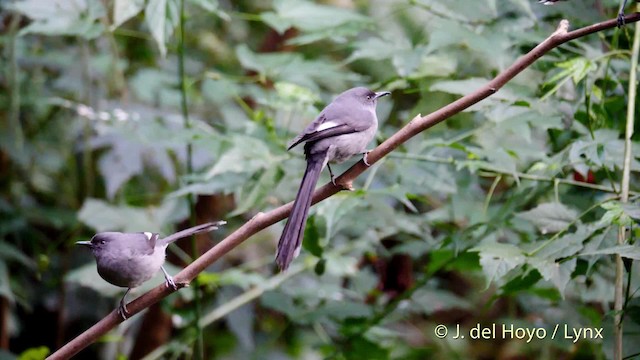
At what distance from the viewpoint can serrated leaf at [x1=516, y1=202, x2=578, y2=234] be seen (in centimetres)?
203

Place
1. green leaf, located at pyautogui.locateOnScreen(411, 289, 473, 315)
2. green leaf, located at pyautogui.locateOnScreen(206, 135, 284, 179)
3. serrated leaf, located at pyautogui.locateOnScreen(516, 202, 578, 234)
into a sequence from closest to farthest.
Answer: serrated leaf, located at pyautogui.locateOnScreen(516, 202, 578, 234) → green leaf, located at pyautogui.locateOnScreen(206, 135, 284, 179) → green leaf, located at pyautogui.locateOnScreen(411, 289, 473, 315)

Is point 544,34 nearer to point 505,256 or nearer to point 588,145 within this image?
point 588,145

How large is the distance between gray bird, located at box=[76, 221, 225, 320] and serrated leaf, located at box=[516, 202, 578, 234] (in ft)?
3.31

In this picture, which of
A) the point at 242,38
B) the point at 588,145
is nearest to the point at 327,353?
the point at 588,145

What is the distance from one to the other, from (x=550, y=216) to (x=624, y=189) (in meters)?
0.21

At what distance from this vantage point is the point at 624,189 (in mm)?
1933

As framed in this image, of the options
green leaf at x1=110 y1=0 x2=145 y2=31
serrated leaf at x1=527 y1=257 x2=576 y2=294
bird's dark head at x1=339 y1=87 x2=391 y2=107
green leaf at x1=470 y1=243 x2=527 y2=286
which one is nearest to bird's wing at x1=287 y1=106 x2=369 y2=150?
bird's dark head at x1=339 y1=87 x2=391 y2=107

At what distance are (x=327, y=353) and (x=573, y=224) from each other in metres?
1.34

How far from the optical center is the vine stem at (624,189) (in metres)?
1.76

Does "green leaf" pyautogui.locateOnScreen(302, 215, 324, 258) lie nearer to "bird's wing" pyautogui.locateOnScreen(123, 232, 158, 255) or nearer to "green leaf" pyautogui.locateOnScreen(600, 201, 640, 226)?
"bird's wing" pyautogui.locateOnScreen(123, 232, 158, 255)

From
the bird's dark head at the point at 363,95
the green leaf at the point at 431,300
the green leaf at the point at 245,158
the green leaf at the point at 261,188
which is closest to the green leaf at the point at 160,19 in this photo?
the green leaf at the point at 245,158

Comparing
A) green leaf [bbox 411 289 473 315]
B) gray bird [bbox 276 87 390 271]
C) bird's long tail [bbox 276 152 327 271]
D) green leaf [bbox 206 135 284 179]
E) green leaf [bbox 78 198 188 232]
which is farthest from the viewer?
green leaf [bbox 78 198 188 232]

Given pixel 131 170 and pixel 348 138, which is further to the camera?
pixel 131 170

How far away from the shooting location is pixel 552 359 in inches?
178
